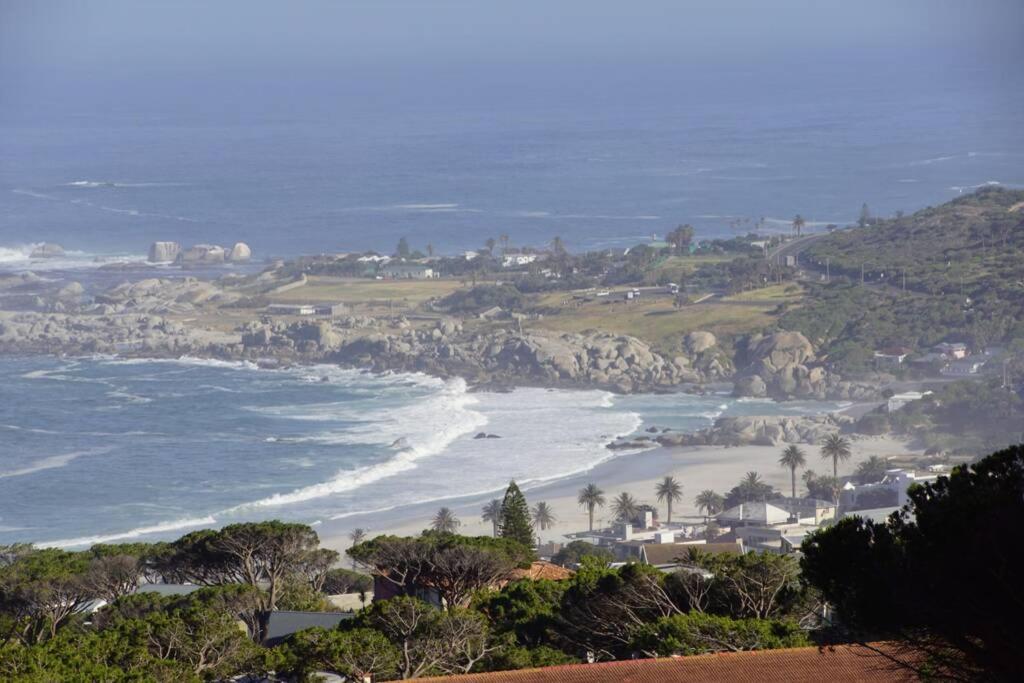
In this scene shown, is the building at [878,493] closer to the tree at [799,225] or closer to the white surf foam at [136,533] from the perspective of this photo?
the white surf foam at [136,533]

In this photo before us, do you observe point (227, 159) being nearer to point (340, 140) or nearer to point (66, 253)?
point (340, 140)

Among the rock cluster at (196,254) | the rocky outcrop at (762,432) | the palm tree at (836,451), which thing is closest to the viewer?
the palm tree at (836,451)

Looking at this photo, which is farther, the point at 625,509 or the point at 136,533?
the point at 625,509

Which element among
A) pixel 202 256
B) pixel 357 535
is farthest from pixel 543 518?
pixel 202 256

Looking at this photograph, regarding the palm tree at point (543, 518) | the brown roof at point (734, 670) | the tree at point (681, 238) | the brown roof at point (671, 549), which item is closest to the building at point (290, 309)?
the tree at point (681, 238)

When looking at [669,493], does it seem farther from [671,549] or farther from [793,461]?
[671,549]

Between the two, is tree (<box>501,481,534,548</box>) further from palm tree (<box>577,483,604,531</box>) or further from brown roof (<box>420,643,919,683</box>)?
brown roof (<box>420,643,919,683</box>)

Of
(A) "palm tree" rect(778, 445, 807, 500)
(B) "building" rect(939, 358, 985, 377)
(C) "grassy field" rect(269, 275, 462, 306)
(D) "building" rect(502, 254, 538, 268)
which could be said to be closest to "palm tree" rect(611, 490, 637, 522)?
(A) "palm tree" rect(778, 445, 807, 500)
